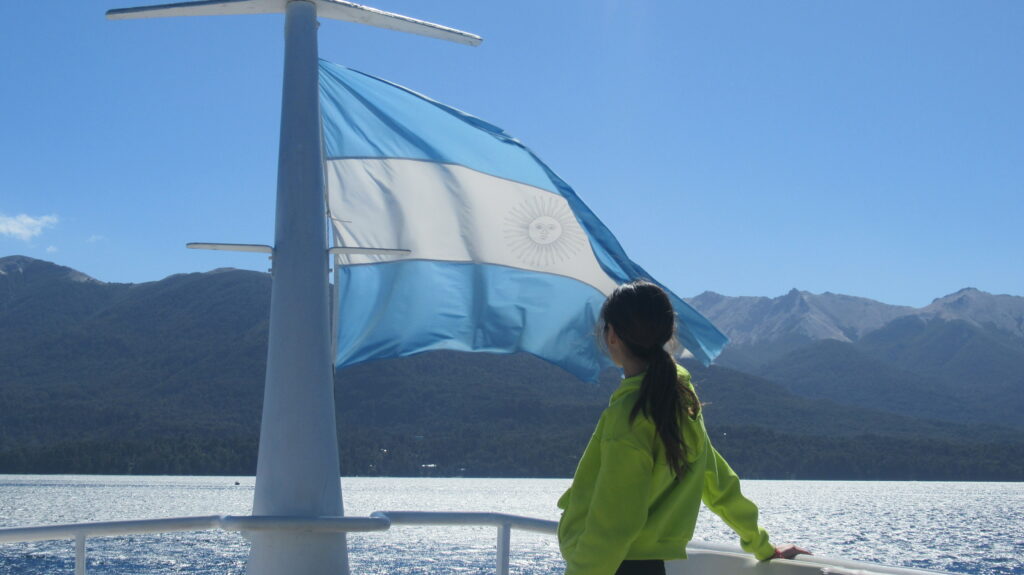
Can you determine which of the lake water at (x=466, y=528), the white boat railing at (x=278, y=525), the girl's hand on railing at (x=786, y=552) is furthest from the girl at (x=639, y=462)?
the lake water at (x=466, y=528)

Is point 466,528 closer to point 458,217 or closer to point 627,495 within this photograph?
point 458,217

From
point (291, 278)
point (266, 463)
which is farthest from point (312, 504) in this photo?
point (291, 278)

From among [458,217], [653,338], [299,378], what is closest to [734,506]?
[653,338]

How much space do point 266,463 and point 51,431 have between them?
21201 centimetres

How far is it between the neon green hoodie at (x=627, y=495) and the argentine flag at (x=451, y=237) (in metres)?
3.25

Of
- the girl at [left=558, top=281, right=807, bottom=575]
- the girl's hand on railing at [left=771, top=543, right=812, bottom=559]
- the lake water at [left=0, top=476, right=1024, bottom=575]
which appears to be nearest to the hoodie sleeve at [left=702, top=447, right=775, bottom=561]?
the girl's hand on railing at [left=771, top=543, right=812, bottom=559]

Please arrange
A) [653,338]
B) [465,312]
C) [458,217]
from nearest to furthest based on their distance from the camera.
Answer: [653,338], [465,312], [458,217]

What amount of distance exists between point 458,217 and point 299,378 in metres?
1.92

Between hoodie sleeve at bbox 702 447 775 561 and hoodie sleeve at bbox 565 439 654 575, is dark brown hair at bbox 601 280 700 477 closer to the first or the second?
hoodie sleeve at bbox 565 439 654 575

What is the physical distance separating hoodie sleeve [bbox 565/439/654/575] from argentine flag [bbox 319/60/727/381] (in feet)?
11.5

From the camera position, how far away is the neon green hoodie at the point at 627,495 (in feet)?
7.86

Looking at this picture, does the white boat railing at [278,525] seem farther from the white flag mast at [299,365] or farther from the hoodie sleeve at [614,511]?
the hoodie sleeve at [614,511]

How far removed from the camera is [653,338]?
2613 mm

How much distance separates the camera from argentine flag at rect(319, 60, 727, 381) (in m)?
6.09
